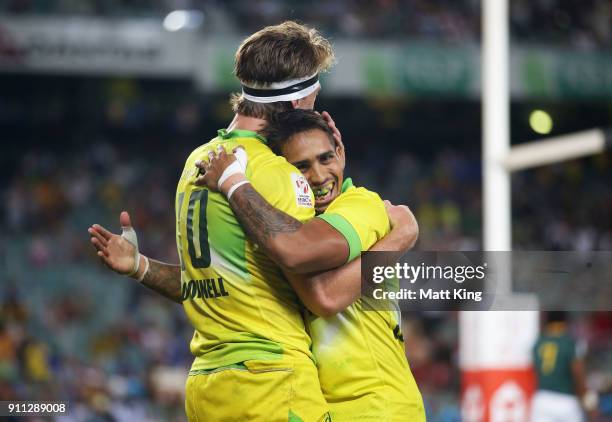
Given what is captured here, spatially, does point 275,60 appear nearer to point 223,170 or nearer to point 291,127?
point 291,127

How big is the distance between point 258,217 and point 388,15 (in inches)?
719

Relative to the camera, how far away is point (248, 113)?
3.95m

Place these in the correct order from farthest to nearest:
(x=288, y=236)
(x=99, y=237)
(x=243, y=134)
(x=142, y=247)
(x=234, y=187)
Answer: (x=142, y=247) → (x=99, y=237) → (x=243, y=134) → (x=234, y=187) → (x=288, y=236)

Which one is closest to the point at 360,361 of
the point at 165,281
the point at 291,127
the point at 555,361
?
the point at 291,127

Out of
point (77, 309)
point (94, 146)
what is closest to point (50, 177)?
point (94, 146)

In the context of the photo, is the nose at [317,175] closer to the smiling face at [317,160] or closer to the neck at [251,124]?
the smiling face at [317,160]

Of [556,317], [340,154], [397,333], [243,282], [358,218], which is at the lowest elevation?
[397,333]

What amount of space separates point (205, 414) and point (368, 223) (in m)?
0.83

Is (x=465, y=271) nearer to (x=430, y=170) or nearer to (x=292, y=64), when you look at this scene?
(x=292, y=64)

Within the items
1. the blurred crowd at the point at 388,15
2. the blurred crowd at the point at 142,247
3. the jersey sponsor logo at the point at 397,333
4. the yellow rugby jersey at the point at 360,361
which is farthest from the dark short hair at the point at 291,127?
the blurred crowd at the point at 388,15

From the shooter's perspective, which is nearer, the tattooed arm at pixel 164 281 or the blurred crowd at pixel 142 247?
the tattooed arm at pixel 164 281

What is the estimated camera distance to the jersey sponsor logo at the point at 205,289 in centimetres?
Result: 371

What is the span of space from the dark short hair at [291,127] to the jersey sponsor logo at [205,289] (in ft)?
1.68

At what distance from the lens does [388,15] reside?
21359 mm
